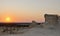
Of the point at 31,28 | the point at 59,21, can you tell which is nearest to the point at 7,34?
the point at 31,28

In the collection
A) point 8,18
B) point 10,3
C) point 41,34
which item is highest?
point 10,3

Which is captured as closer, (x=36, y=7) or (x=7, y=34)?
(x=7, y=34)

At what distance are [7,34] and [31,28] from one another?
1.78 feet

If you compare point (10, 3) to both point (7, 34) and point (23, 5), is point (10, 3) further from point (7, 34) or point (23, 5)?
point (7, 34)

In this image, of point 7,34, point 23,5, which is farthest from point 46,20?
point 7,34

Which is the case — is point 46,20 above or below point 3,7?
below

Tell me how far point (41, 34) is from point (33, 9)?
58cm

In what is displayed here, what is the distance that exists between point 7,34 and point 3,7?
23.5 inches

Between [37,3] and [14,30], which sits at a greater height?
[37,3]

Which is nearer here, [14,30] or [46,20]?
[14,30]

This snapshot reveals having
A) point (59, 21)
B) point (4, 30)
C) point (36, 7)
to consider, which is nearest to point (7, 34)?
point (4, 30)

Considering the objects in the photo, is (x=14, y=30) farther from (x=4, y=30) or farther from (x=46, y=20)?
(x=46, y=20)

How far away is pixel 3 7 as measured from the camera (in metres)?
4.73

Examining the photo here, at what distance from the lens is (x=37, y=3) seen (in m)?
4.81
